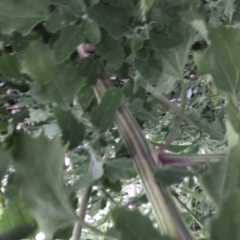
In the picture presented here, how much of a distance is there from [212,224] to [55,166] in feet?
0.26

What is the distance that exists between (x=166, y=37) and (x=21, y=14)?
90 millimetres

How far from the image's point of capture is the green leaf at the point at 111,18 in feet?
0.82

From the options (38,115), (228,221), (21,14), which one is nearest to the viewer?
(228,221)

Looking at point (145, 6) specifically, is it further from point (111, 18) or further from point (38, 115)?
point (38, 115)

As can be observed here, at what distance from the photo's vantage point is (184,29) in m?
0.29

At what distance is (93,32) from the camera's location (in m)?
0.25

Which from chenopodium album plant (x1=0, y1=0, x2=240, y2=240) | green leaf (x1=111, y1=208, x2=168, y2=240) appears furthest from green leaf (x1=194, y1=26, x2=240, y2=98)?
green leaf (x1=111, y1=208, x2=168, y2=240)

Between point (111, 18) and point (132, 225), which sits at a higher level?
point (111, 18)

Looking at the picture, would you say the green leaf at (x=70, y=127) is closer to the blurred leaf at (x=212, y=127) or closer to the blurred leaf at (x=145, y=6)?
the blurred leaf at (x=145, y=6)

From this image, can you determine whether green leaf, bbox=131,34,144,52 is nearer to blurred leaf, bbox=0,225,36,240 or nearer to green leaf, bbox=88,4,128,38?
green leaf, bbox=88,4,128,38

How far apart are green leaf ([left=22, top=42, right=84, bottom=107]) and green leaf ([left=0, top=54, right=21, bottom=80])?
1.3 inches

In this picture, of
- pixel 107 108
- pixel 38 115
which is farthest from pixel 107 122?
pixel 38 115

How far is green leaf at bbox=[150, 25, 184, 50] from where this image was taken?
0.86ft

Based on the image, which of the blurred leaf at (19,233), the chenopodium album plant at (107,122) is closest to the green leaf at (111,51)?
the chenopodium album plant at (107,122)
